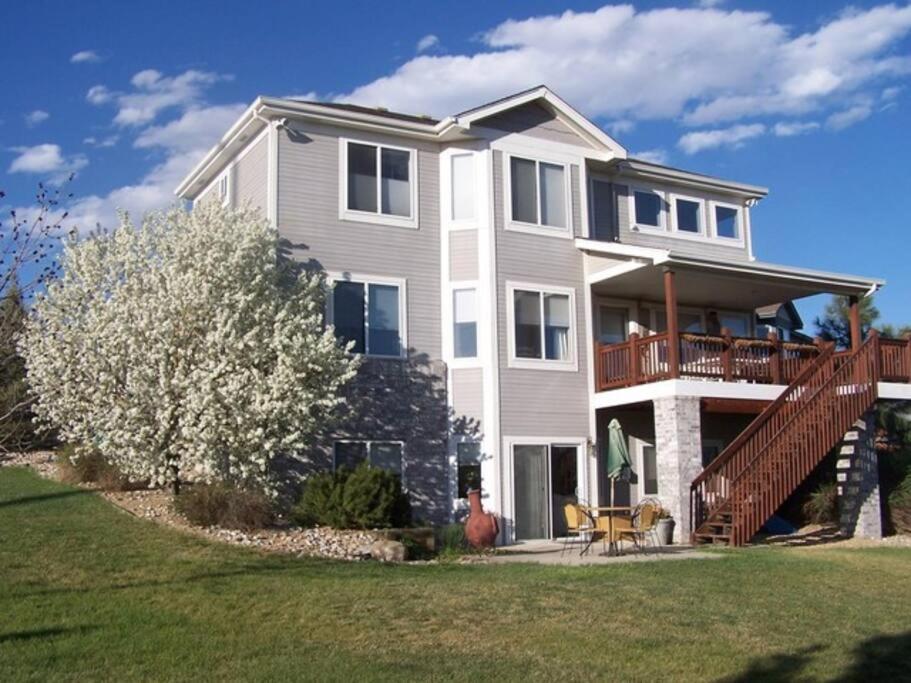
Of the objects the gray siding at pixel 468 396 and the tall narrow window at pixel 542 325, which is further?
the tall narrow window at pixel 542 325

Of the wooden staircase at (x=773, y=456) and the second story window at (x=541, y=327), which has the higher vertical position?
the second story window at (x=541, y=327)

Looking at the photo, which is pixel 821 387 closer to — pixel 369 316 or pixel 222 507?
pixel 369 316

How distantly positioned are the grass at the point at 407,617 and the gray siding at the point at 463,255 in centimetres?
809

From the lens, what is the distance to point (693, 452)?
19797mm

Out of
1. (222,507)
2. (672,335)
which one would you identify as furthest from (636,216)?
(222,507)

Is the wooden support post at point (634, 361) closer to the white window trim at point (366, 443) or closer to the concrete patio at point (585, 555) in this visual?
the concrete patio at point (585, 555)

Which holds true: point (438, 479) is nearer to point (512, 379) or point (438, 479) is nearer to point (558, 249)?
point (512, 379)

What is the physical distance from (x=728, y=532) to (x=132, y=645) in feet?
39.5

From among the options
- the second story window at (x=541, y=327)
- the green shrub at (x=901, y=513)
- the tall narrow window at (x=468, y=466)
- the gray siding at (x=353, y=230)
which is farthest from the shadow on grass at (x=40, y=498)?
the green shrub at (x=901, y=513)

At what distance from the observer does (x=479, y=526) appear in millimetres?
18484

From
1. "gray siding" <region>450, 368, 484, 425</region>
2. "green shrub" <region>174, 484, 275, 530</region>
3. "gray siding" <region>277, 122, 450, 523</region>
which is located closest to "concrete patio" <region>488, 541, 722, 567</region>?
"gray siding" <region>277, 122, 450, 523</region>

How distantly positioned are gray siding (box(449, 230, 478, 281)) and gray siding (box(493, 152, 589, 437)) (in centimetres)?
50

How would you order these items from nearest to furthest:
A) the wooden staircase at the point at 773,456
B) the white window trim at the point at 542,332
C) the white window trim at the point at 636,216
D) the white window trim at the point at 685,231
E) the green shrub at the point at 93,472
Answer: the green shrub at the point at 93,472 < the wooden staircase at the point at 773,456 < the white window trim at the point at 542,332 < the white window trim at the point at 636,216 < the white window trim at the point at 685,231

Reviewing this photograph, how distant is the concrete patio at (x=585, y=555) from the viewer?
52.9 feet
